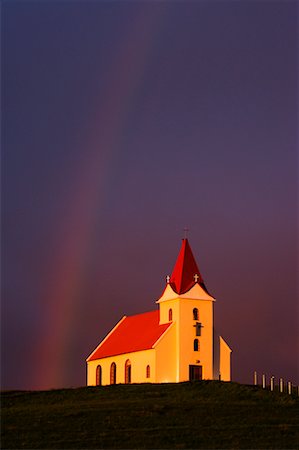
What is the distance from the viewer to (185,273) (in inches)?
2849

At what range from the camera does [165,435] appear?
36.0 m

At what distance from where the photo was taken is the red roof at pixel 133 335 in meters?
72.1

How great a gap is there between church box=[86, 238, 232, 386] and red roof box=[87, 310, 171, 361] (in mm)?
109

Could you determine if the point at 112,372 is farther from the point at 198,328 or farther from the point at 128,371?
the point at 198,328

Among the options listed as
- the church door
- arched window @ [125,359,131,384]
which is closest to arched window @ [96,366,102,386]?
arched window @ [125,359,131,384]

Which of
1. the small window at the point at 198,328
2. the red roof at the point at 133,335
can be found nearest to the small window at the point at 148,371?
the red roof at the point at 133,335

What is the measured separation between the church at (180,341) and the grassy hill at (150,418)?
19704mm

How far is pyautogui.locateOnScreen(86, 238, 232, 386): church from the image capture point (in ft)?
230

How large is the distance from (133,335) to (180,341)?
663 centimetres

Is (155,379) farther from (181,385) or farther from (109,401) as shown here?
(109,401)

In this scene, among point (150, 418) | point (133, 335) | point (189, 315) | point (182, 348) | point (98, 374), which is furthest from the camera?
point (98, 374)

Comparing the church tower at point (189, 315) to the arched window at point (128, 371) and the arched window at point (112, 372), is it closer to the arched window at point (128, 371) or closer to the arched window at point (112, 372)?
the arched window at point (128, 371)

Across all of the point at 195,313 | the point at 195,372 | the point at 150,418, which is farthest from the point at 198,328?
the point at 150,418

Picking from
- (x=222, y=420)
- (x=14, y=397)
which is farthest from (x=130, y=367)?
(x=222, y=420)
